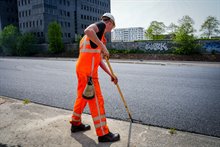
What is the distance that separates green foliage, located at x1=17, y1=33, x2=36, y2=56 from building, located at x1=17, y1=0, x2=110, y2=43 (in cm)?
1369

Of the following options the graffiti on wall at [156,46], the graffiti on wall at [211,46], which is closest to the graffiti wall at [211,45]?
the graffiti on wall at [211,46]

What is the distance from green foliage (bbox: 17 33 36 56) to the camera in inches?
1448

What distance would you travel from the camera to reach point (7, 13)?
60.8 meters

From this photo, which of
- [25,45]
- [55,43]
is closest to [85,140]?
[55,43]

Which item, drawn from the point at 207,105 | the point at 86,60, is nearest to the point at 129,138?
the point at 86,60

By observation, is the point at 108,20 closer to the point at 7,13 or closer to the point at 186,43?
the point at 186,43

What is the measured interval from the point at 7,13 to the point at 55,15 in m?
18.8

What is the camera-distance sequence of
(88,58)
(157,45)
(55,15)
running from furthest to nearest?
(55,15)
(157,45)
(88,58)

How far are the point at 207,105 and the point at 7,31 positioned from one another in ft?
142

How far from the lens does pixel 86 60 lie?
297 cm

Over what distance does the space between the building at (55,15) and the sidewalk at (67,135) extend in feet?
166

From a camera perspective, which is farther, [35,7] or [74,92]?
[35,7]

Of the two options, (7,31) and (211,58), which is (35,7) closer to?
(7,31)

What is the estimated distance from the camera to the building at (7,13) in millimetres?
58906
